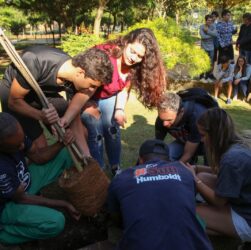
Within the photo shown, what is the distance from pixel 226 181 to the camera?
8.05ft

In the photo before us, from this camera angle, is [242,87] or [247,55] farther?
[247,55]

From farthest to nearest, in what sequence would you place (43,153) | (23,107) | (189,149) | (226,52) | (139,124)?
(226,52), (139,124), (189,149), (43,153), (23,107)

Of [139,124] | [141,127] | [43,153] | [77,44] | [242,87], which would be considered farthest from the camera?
[77,44]

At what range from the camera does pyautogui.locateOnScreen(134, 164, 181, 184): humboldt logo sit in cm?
192

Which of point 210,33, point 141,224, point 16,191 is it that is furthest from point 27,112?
point 210,33

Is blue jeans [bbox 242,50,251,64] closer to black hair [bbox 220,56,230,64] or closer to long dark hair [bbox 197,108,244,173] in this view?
black hair [bbox 220,56,230,64]

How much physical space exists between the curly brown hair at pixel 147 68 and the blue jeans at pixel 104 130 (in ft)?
1.14

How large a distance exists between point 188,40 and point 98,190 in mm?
7130

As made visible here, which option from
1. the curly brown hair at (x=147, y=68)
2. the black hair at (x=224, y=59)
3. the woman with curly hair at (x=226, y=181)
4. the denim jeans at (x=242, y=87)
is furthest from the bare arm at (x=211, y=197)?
the black hair at (x=224, y=59)

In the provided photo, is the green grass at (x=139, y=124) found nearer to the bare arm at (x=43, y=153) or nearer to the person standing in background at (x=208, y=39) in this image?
the person standing in background at (x=208, y=39)

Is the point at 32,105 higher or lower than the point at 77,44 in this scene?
higher

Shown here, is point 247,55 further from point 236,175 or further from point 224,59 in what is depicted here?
point 236,175

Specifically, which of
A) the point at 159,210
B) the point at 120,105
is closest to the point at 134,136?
the point at 120,105

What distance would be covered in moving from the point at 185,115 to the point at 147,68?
0.60 metres
